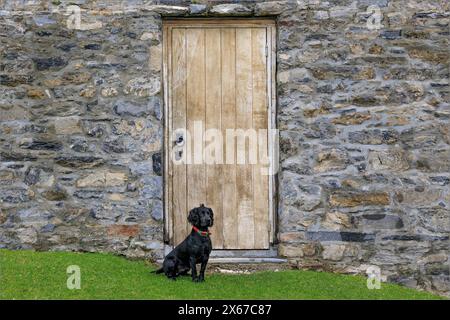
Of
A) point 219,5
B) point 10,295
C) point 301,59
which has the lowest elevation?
point 10,295

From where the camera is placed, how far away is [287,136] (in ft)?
23.6

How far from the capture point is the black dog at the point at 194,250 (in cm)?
614

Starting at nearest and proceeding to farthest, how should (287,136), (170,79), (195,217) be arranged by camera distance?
(195,217)
(287,136)
(170,79)

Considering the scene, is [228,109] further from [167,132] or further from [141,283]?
[141,283]

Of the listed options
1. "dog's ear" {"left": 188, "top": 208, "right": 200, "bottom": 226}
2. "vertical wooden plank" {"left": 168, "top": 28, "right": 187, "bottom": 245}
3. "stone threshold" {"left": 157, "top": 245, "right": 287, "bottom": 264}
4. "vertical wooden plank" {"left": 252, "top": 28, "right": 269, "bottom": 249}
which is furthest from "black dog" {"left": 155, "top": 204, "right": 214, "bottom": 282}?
"vertical wooden plank" {"left": 252, "top": 28, "right": 269, "bottom": 249}

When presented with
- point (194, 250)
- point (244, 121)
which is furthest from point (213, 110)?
point (194, 250)

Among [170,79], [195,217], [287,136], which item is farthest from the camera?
[170,79]

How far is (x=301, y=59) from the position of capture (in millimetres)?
7191

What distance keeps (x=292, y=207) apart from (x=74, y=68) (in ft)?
8.93

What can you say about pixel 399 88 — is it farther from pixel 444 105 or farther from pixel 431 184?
pixel 431 184

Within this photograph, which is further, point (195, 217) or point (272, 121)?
point (272, 121)

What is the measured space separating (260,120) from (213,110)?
517mm

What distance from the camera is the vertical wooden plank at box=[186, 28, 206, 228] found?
7319mm

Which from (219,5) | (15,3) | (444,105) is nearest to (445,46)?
(444,105)
